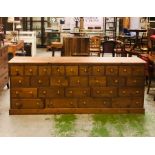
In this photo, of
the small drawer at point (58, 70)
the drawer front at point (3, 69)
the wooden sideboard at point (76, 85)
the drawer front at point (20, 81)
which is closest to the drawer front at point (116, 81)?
the wooden sideboard at point (76, 85)

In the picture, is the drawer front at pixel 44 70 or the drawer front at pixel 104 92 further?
the drawer front at pixel 104 92

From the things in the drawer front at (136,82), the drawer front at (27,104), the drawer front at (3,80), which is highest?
the drawer front at (136,82)

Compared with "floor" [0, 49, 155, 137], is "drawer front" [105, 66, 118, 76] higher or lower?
higher

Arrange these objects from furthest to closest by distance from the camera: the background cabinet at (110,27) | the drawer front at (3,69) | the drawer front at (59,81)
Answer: the background cabinet at (110,27), the drawer front at (3,69), the drawer front at (59,81)

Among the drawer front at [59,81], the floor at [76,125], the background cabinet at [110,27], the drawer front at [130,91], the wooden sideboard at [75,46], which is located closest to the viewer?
the floor at [76,125]

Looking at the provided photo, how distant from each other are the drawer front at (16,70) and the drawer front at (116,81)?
1344 mm

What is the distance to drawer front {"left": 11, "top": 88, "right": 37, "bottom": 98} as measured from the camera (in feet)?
15.9

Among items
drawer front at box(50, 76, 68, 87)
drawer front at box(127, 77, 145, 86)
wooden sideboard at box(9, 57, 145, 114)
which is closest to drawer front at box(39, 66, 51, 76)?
wooden sideboard at box(9, 57, 145, 114)

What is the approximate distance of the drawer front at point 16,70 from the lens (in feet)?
15.5

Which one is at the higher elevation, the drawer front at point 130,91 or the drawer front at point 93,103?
the drawer front at point 130,91

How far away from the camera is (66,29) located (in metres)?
15.2

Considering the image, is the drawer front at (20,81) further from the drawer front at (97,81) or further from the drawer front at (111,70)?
the drawer front at (111,70)

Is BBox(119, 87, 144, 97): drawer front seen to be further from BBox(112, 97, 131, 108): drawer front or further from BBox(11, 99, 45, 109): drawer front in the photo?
BBox(11, 99, 45, 109): drawer front

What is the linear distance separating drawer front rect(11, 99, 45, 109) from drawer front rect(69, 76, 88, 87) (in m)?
0.57
